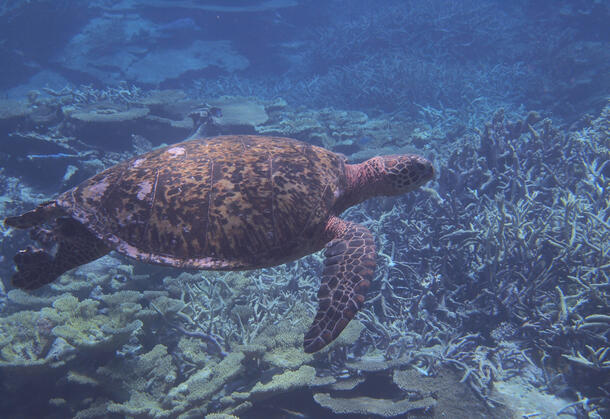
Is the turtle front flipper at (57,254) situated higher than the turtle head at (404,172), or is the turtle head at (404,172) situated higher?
the turtle head at (404,172)

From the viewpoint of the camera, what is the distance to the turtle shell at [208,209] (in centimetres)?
263

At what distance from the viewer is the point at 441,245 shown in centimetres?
449

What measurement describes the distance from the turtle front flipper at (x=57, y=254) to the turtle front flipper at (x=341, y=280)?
2020 mm

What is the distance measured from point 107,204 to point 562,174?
7.02m

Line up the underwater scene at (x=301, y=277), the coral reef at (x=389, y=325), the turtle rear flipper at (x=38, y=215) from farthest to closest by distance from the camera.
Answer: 1. the coral reef at (x=389, y=325)
2. the turtle rear flipper at (x=38, y=215)
3. the underwater scene at (x=301, y=277)

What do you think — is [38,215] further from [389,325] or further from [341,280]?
[389,325]

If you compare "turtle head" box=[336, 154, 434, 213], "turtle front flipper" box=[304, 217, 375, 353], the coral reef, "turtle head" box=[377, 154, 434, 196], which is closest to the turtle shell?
"turtle front flipper" box=[304, 217, 375, 353]

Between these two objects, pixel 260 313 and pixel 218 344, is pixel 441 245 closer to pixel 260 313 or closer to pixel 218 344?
pixel 260 313

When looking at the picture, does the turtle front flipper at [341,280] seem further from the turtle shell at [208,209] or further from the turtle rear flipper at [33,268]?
the turtle rear flipper at [33,268]

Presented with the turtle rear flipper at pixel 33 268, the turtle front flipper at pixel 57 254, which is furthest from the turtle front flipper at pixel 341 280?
the turtle rear flipper at pixel 33 268

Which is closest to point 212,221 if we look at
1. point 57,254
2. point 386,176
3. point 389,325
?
point 57,254

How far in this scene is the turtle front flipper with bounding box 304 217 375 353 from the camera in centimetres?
234

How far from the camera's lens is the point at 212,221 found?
263 centimetres

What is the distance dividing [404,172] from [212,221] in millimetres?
2091
